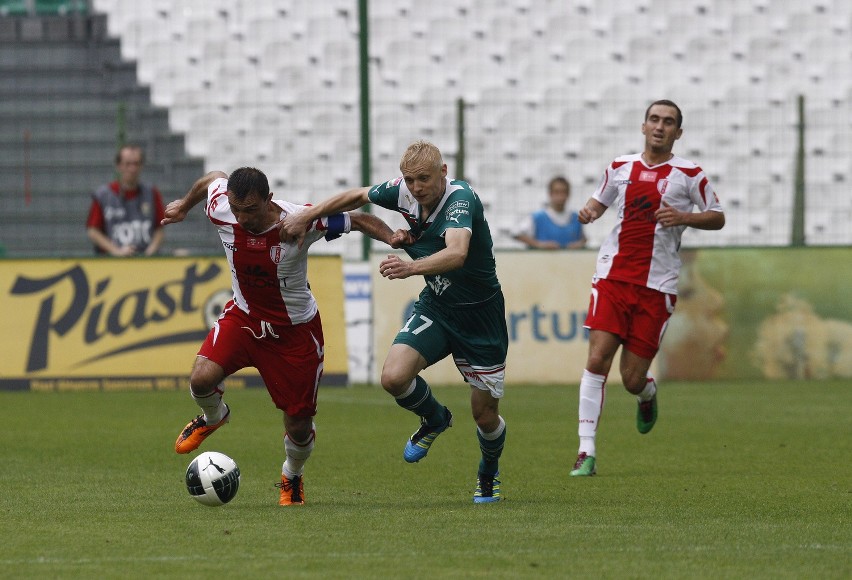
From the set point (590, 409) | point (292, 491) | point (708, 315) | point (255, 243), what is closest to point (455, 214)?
point (255, 243)

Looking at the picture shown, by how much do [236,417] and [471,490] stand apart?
4.99 m

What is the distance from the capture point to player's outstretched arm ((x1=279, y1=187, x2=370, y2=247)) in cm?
708

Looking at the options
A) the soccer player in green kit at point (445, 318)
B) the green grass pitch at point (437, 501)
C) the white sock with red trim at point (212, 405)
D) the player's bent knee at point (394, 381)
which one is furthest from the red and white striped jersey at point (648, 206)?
the white sock with red trim at point (212, 405)

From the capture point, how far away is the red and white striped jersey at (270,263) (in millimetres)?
7305

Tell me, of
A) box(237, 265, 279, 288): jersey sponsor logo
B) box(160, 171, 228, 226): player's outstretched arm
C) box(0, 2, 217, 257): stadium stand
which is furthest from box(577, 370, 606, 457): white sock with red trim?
box(0, 2, 217, 257): stadium stand

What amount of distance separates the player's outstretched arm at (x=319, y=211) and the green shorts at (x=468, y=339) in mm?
831

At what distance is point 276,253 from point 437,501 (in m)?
1.50

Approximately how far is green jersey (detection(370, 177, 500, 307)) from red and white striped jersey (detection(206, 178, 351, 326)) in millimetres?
315

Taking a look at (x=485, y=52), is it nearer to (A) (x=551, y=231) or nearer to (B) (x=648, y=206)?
(A) (x=551, y=231)

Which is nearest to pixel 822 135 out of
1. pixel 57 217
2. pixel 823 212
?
pixel 823 212

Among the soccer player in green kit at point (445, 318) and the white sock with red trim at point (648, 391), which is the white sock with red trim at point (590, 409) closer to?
the white sock with red trim at point (648, 391)

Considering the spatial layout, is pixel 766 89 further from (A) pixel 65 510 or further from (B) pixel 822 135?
(A) pixel 65 510

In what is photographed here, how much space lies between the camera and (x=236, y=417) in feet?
41.1

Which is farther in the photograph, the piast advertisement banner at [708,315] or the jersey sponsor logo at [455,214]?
the piast advertisement banner at [708,315]
